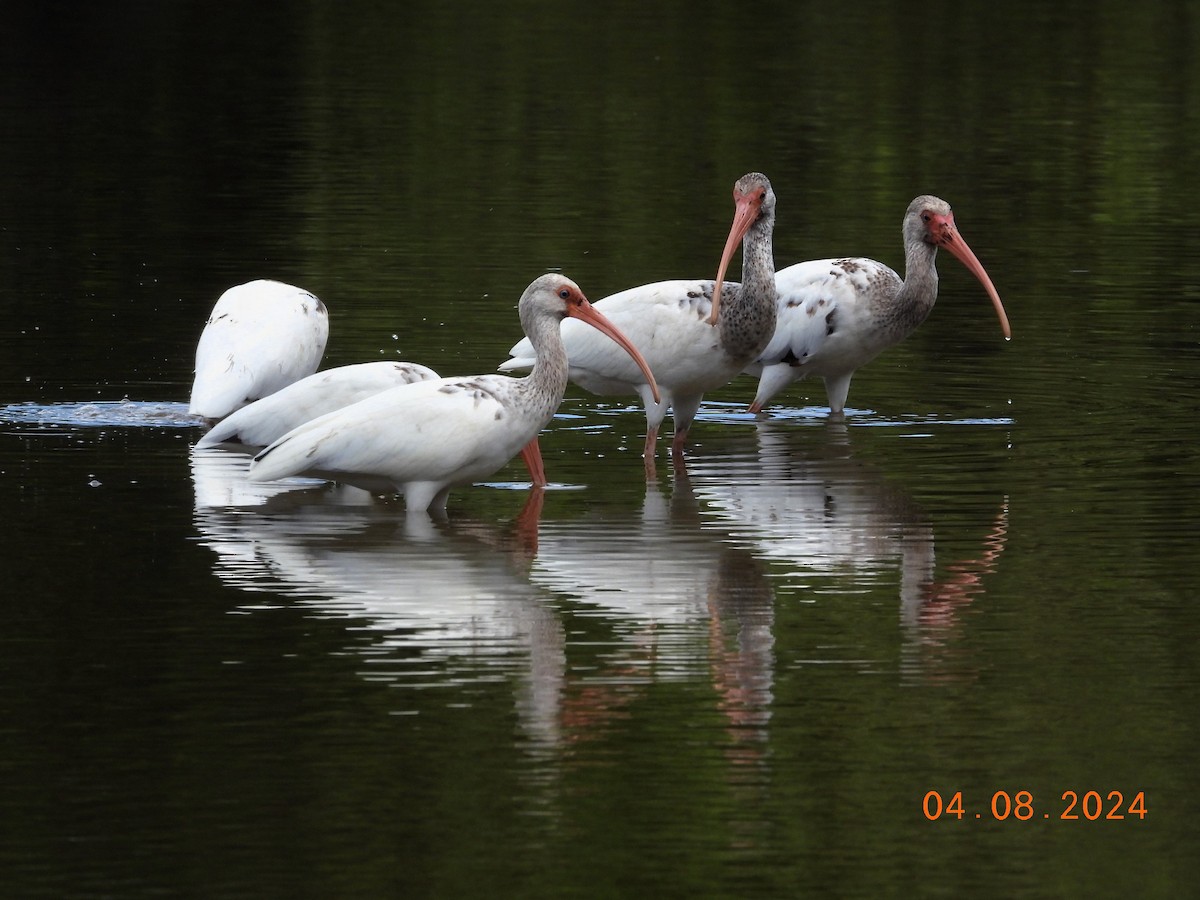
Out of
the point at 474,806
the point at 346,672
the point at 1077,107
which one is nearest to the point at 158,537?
the point at 346,672

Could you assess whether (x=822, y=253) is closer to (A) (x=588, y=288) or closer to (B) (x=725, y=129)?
(A) (x=588, y=288)

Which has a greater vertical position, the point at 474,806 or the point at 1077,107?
the point at 1077,107

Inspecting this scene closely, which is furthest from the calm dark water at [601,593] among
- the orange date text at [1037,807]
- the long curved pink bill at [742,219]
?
the long curved pink bill at [742,219]

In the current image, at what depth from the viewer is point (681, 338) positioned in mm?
13758

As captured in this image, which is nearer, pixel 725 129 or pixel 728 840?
pixel 728 840

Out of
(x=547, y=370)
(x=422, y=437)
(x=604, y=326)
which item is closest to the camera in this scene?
(x=422, y=437)

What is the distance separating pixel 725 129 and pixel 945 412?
1792 centimetres

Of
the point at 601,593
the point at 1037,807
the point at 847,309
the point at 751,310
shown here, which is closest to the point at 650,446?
the point at 751,310

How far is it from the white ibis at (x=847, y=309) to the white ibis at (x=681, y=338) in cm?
81

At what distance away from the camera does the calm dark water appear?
→ 7254 mm

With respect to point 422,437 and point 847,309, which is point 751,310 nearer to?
point 847,309

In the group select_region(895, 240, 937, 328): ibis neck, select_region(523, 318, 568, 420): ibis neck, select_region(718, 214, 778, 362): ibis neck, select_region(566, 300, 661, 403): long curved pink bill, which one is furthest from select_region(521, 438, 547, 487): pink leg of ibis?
select_region(895, 240, 937, 328): ibis neck

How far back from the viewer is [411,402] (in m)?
11.4

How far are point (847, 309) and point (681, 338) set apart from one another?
1730 millimetres
